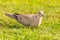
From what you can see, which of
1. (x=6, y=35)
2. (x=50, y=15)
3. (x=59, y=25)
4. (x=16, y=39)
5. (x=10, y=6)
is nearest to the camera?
(x=16, y=39)

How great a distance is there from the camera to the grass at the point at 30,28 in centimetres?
669

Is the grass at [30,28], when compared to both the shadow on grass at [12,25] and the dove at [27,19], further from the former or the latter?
the dove at [27,19]

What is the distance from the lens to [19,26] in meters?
7.58

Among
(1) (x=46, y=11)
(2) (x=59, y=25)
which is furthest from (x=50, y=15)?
(2) (x=59, y=25)

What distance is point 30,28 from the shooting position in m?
7.28

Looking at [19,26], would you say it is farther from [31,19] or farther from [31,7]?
[31,7]

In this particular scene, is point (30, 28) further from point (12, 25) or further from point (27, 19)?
point (12, 25)

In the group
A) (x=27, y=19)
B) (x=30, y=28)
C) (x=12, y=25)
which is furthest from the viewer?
(x=12, y=25)

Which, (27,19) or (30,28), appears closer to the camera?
(30,28)

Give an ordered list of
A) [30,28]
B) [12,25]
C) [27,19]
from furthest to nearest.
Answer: [12,25] < [27,19] < [30,28]

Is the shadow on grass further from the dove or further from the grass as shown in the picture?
the dove

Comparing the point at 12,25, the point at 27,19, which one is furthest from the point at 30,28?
the point at 12,25

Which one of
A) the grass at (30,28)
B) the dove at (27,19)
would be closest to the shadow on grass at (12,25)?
the grass at (30,28)

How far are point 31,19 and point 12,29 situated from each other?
590 mm
